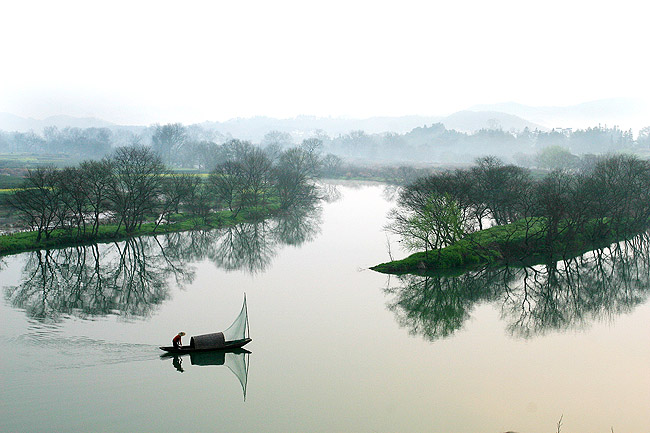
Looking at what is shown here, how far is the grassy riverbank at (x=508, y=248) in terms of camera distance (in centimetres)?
3953

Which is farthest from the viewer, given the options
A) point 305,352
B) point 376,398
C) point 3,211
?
point 3,211

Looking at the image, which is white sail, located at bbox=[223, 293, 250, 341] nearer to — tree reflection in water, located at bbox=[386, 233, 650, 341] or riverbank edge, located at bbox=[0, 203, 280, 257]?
tree reflection in water, located at bbox=[386, 233, 650, 341]

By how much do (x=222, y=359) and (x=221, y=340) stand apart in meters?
0.82

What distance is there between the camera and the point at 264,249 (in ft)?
160

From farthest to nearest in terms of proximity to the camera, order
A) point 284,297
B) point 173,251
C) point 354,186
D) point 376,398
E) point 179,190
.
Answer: point 354,186
point 179,190
point 173,251
point 284,297
point 376,398

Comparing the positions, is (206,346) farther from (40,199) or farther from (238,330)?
(40,199)

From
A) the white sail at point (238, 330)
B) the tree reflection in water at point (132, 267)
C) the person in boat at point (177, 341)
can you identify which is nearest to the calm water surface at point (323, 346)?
the tree reflection in water at point (132, 267)

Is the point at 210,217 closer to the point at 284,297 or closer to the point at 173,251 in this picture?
the point at 173,251

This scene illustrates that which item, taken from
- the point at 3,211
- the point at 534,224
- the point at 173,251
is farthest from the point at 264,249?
the point at 3,211

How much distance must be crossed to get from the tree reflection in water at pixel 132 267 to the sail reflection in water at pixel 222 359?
22.7ft

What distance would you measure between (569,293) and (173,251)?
31.1 m

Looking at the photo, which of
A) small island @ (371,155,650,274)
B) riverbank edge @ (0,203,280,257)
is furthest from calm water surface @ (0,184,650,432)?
riverbank edge @ (0,203,280,257)

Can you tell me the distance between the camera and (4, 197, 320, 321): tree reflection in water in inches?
1240

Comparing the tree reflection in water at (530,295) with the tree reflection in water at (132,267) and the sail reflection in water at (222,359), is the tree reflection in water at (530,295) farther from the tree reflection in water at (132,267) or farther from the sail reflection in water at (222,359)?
the tree reflection in water at (132,267)
